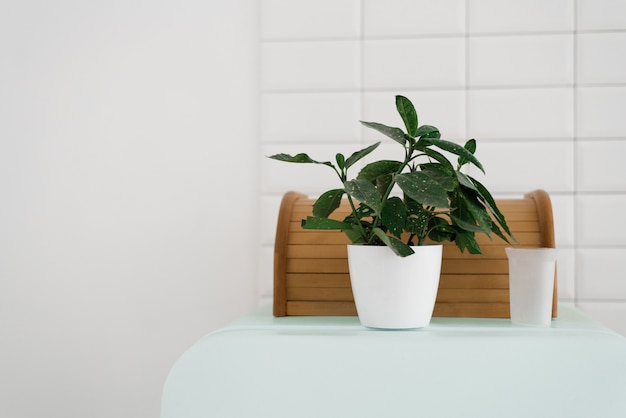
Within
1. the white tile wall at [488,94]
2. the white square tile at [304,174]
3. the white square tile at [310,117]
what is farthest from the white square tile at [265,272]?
the white square tile at [310,117]

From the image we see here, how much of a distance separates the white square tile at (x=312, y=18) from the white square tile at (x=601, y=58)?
655 mm

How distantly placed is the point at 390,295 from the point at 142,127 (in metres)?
1.08

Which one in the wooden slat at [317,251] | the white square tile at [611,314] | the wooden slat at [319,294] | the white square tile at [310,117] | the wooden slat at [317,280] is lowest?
the white square tile at [611,314]

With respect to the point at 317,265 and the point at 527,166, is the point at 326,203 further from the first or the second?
the point at 527,166

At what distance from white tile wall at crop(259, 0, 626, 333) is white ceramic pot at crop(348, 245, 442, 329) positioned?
0.67 m

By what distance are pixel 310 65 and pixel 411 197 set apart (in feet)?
2.88

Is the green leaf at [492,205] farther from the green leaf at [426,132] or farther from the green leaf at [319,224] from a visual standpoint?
the green leaf at [319,224]

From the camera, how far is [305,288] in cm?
151

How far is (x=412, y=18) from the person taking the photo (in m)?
1.92

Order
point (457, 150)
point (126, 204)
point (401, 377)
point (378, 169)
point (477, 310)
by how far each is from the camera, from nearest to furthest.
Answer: point (401, 377), point (457, 150), point (378, 169), point (477, 310), point (126, 204)

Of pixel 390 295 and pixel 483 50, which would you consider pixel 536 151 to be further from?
pixel 390 295

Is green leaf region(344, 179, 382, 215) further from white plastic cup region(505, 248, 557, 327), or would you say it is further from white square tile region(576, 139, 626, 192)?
white square tile region(576, 139, 626, 192)

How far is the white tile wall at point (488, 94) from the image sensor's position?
188 centimetres

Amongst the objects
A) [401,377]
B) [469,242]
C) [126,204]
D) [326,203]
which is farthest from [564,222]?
[126,204]
